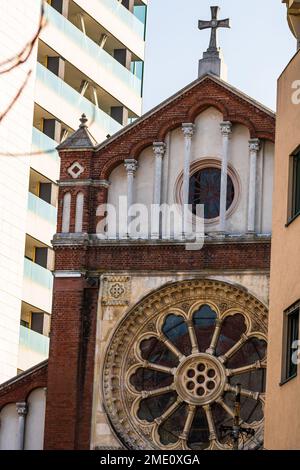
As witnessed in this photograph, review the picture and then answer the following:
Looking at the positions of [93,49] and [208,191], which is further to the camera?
[93,49]

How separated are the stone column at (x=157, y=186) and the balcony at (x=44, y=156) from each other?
15434 millimetres

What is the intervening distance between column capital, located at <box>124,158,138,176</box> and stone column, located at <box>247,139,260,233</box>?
2.87m

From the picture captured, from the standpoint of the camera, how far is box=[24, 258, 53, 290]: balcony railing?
64688mm

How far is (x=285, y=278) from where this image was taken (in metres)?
34.6

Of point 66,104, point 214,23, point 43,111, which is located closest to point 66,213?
point 214,23

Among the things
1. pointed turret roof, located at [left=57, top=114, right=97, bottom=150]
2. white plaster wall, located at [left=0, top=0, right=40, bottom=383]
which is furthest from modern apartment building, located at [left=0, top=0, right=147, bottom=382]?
pointed turret roof, located at [left=57, top=114, right=97, bottom=150]

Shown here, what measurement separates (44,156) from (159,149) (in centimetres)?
1686

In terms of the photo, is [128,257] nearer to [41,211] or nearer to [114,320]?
[114,320]

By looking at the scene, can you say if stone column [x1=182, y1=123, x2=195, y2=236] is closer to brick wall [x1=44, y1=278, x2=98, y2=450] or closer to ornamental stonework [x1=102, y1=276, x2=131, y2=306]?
ornamental stonework [x1=102, y1=276, x2=131, y2=306]

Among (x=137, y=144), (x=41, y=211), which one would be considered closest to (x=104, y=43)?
(x=41, y=211)

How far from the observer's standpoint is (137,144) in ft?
162

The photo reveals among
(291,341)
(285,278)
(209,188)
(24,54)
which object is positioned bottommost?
(291,341)

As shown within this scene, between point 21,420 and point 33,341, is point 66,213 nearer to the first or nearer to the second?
point 21,420
